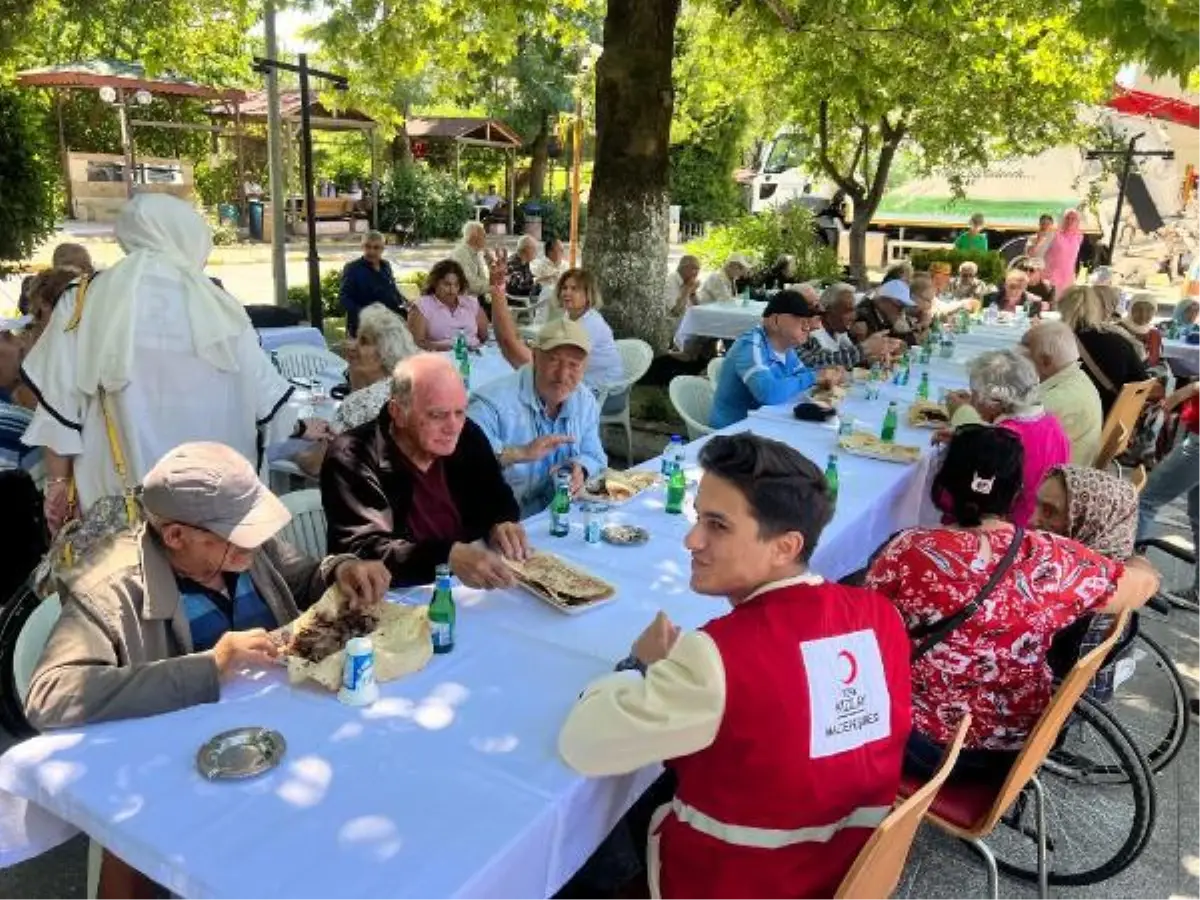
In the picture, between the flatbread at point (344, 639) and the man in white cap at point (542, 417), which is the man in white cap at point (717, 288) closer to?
the man in white cap at point (542, 417)

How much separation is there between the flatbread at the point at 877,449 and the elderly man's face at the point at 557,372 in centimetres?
155

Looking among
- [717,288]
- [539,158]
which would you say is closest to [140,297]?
[717,288]

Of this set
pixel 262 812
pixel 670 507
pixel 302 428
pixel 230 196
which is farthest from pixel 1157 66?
pixel 230 196

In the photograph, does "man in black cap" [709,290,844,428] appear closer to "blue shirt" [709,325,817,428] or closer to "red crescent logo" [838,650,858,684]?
"blue shirt" [709,325,817,428]

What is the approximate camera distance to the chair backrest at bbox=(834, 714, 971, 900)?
157 centimetres

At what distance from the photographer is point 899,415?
5.58 meters

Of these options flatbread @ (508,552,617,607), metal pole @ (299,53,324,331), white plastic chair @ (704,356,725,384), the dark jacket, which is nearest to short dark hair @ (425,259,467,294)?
metal pole @ (299,53,324,331)

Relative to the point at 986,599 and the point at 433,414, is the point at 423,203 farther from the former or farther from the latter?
the point at 986,599

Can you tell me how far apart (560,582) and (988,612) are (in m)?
1.22

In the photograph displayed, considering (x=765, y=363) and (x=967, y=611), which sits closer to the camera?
(x=967, y=611)

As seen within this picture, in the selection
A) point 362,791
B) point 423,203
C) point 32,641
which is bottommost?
point 362,791

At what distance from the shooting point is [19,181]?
42.1ft

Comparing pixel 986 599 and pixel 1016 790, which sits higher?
pixel 986 599

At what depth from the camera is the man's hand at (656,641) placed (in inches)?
83.3
